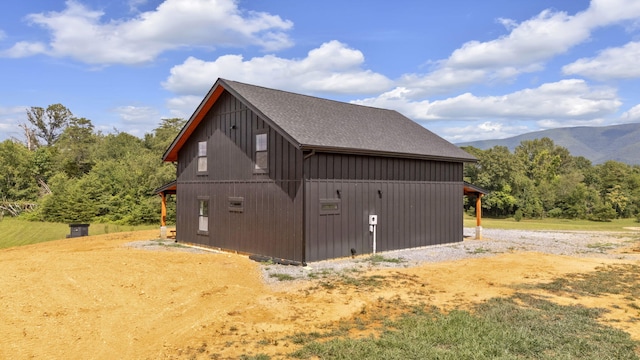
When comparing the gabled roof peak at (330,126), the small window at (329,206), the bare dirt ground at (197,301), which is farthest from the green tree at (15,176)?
the small window at (329,206)

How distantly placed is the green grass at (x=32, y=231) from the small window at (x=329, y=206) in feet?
64.1

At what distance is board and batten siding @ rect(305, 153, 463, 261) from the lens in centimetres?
1474

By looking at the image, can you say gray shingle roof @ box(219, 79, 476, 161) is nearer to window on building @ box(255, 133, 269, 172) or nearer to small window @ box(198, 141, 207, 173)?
window on building @ box(255, 133, 269, 172)

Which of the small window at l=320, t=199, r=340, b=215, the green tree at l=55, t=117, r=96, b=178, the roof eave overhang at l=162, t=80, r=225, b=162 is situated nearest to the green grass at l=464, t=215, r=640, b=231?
the small window at l=320, t=199, r=340, b=215

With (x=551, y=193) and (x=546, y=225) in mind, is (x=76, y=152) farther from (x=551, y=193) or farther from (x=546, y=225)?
(x=551, y=193)

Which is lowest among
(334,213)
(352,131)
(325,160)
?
(334,213)

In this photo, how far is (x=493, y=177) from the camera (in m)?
55.5

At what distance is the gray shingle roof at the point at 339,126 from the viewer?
15.1 metres

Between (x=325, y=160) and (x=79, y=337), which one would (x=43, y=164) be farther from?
(x=79, y=337)

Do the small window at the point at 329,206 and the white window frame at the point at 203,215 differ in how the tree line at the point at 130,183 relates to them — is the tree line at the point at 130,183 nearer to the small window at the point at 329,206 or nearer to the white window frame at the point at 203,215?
the white window frame at the point at 203,215

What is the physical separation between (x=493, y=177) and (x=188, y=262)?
49.3 meters

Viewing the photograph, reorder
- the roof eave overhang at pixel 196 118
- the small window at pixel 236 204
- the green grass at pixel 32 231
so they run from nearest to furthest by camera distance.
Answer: the small window at pixel 236 204 < the roof eave overhang at pixel 196 118 < the green grass at pixel 32 231

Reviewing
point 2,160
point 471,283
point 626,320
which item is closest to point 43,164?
point 2,160

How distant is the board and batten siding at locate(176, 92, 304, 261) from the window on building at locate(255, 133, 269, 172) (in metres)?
0.19
